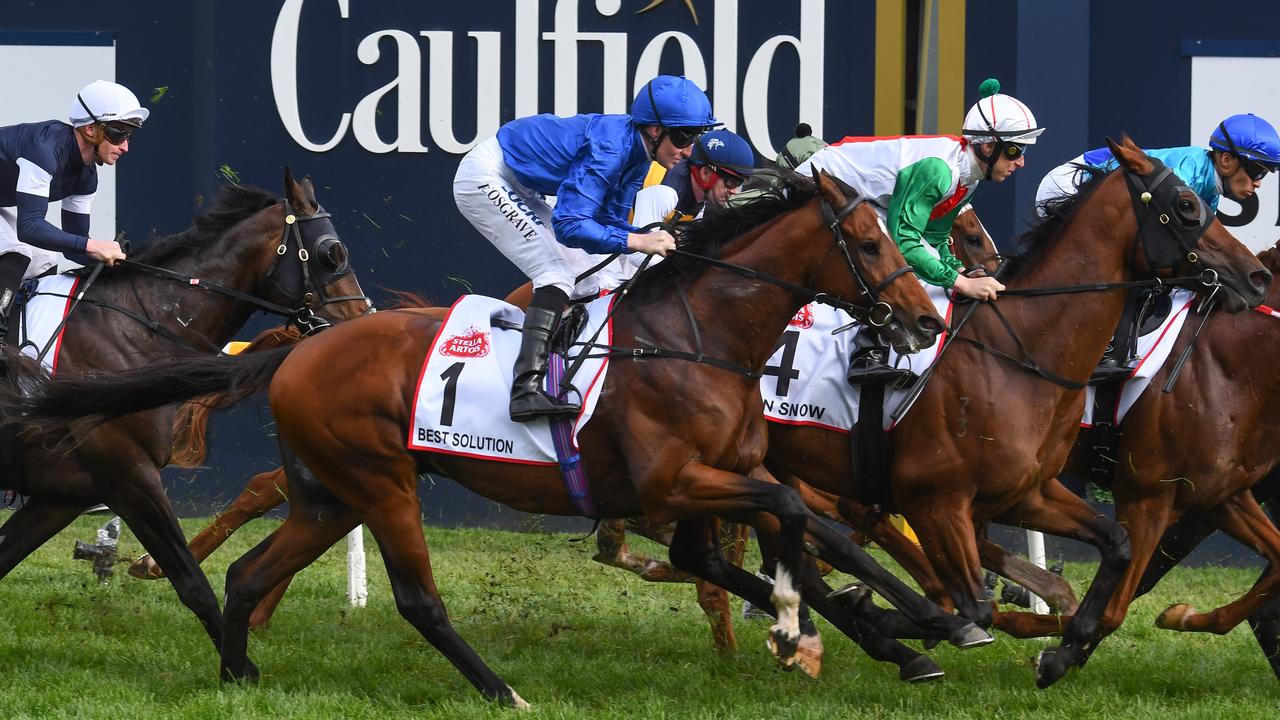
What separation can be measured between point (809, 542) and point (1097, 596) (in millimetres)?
999

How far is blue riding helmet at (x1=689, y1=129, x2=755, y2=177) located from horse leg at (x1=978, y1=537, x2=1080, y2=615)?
184cm

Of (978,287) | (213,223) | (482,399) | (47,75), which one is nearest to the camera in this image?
(482,399)

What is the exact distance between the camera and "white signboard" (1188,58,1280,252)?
915 cm

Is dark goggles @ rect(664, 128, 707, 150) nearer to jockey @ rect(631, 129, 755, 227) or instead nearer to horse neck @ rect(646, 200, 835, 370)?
horse neck @ rect(646, 200, 835, 370)

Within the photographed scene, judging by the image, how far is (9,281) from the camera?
619 centimetres

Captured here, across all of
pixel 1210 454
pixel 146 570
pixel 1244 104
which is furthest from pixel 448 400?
pixel 1244 104

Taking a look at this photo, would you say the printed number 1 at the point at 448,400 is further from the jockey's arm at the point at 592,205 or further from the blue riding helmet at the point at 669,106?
the blue riding helmet at the point at 669,106

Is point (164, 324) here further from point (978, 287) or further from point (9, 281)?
point (978, 287)

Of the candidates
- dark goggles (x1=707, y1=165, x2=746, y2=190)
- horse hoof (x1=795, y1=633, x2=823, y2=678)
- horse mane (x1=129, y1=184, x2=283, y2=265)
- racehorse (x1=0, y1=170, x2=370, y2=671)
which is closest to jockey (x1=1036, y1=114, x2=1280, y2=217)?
dark goggles (x1=707, y1=165, x2=746, y2=190)

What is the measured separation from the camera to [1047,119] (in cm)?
912

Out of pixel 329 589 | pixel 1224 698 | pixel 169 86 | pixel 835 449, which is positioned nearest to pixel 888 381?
pixel 835 449

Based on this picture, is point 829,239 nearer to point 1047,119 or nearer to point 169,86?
point 1047,119

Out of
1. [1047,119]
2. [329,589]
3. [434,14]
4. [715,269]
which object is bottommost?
[329,589]

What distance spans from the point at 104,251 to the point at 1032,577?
3681 millimetres
